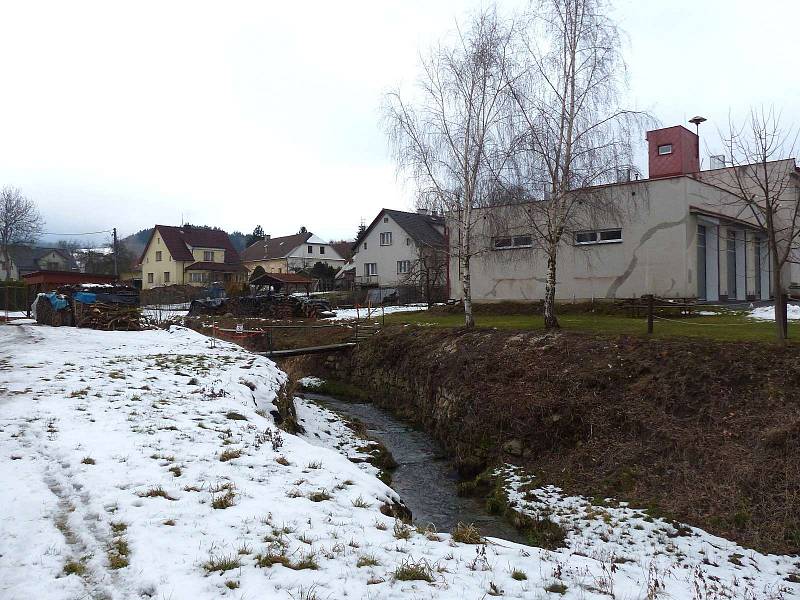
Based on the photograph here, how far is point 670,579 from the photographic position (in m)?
5.62

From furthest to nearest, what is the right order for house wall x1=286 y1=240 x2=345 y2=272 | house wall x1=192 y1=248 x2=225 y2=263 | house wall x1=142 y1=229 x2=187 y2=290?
house wall x1=286 y1=240 x2=345 y2=272, house wall x1=192 y1=248 x2=225 y2=263, house wall x1=142 y1=229 x2=187 y2=290

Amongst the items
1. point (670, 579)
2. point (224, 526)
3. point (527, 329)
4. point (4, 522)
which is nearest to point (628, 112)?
point (527, 329)

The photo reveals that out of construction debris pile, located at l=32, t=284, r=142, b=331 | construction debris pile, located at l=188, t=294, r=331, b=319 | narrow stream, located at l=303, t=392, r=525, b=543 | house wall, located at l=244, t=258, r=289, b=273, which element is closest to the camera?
narrow stream, located at l=303, t=392, r=525, b=543

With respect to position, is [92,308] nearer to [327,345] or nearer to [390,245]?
[327,345]

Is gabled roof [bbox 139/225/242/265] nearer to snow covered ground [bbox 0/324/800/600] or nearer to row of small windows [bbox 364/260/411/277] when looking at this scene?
row of small windows [bbox 364/260/411/277]

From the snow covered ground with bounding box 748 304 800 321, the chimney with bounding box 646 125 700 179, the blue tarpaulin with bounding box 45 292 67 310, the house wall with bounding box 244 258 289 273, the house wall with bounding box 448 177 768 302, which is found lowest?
the snow covered ground with bounding box 748 304 800 321

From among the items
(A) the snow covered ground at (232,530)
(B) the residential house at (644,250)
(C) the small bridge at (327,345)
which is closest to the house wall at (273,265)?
(C) the small bridge at (327,345)

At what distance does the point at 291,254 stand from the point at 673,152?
42661mm

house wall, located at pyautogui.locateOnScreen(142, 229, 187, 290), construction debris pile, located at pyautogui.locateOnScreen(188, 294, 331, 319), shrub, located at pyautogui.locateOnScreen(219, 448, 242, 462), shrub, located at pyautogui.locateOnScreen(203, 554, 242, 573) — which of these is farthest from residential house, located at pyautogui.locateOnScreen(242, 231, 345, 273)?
shrub, located at pyautogui.locateOnScreen(203, 554, 242, 573)

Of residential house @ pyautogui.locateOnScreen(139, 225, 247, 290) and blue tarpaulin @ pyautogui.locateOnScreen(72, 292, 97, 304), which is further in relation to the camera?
residential house @ pyautogui.locateOnScreen(139, 225, 247, 290)

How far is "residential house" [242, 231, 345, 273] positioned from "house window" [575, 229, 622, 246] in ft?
133

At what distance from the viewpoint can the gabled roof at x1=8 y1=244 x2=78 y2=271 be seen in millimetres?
63659

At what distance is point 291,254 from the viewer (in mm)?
61031

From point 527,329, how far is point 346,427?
19.7ft
